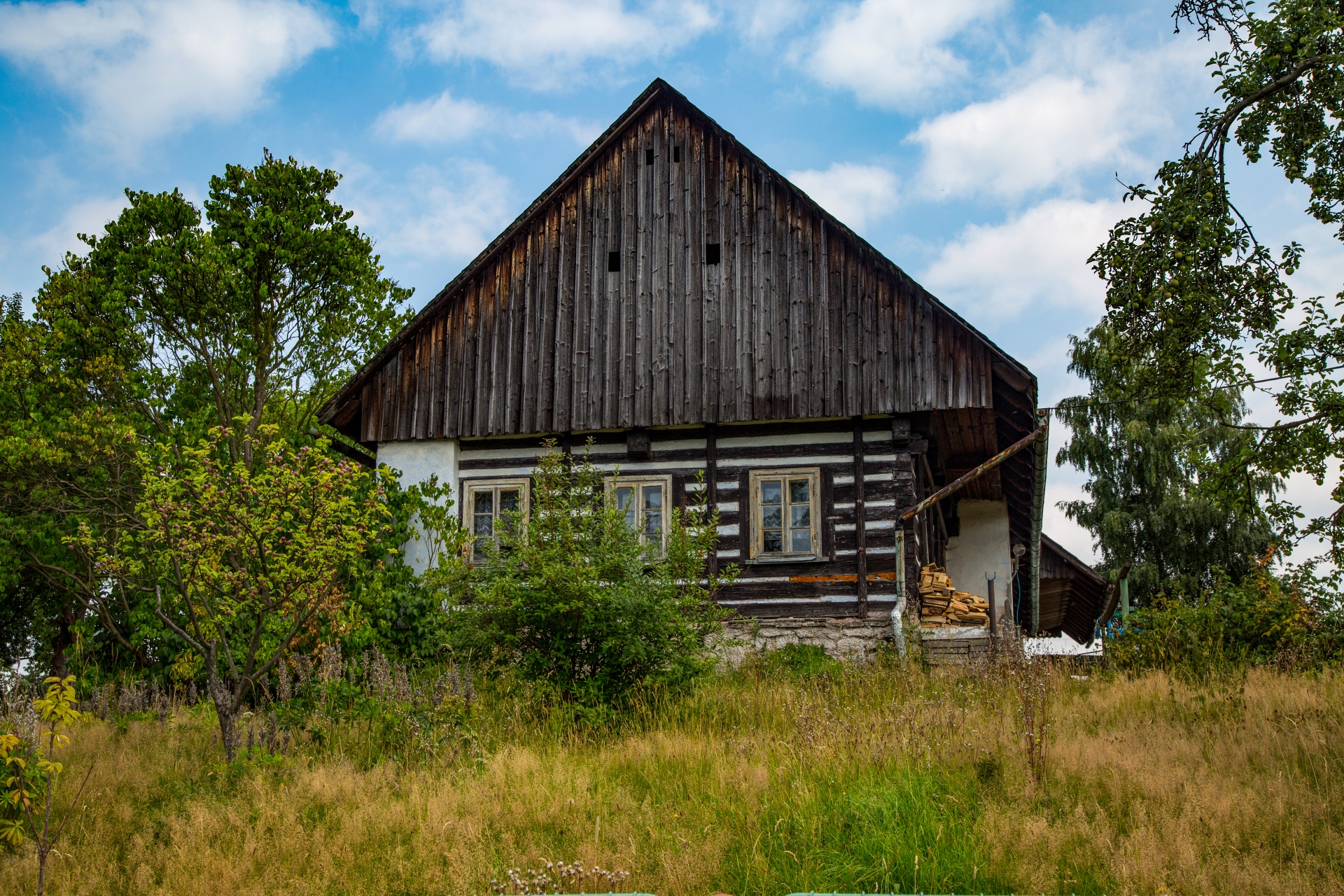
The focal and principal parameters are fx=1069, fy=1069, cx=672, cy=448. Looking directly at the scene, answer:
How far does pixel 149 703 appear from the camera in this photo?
1240 centimetres

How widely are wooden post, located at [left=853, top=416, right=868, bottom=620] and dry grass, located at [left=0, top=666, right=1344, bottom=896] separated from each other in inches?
186

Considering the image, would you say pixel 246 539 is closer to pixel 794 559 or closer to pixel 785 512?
pixel 794 559

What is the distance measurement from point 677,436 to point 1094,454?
2023 centimetres

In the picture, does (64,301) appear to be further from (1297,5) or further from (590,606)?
(1297,5)

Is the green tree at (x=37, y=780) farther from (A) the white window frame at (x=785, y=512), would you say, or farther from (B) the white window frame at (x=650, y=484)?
(A) the white window frame at (x=785, y=512)

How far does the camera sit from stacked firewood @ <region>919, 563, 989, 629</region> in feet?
47.1

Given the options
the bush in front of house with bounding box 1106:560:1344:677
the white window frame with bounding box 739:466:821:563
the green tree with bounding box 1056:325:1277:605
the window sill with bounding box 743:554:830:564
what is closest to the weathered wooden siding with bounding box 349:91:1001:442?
the white window frame with bounding box 739:466:821:563

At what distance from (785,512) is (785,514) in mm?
32

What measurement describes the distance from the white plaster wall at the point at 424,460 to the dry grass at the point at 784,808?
6.72m

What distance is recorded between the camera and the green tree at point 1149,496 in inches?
1158

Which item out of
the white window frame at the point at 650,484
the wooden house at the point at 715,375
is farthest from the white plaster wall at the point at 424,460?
the white window frame at the point at 650,484

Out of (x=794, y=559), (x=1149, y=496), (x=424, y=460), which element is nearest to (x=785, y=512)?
(x=794, y=559)

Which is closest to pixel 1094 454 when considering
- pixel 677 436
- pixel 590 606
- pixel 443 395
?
pixel 677 436

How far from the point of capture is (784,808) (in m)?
6.84
